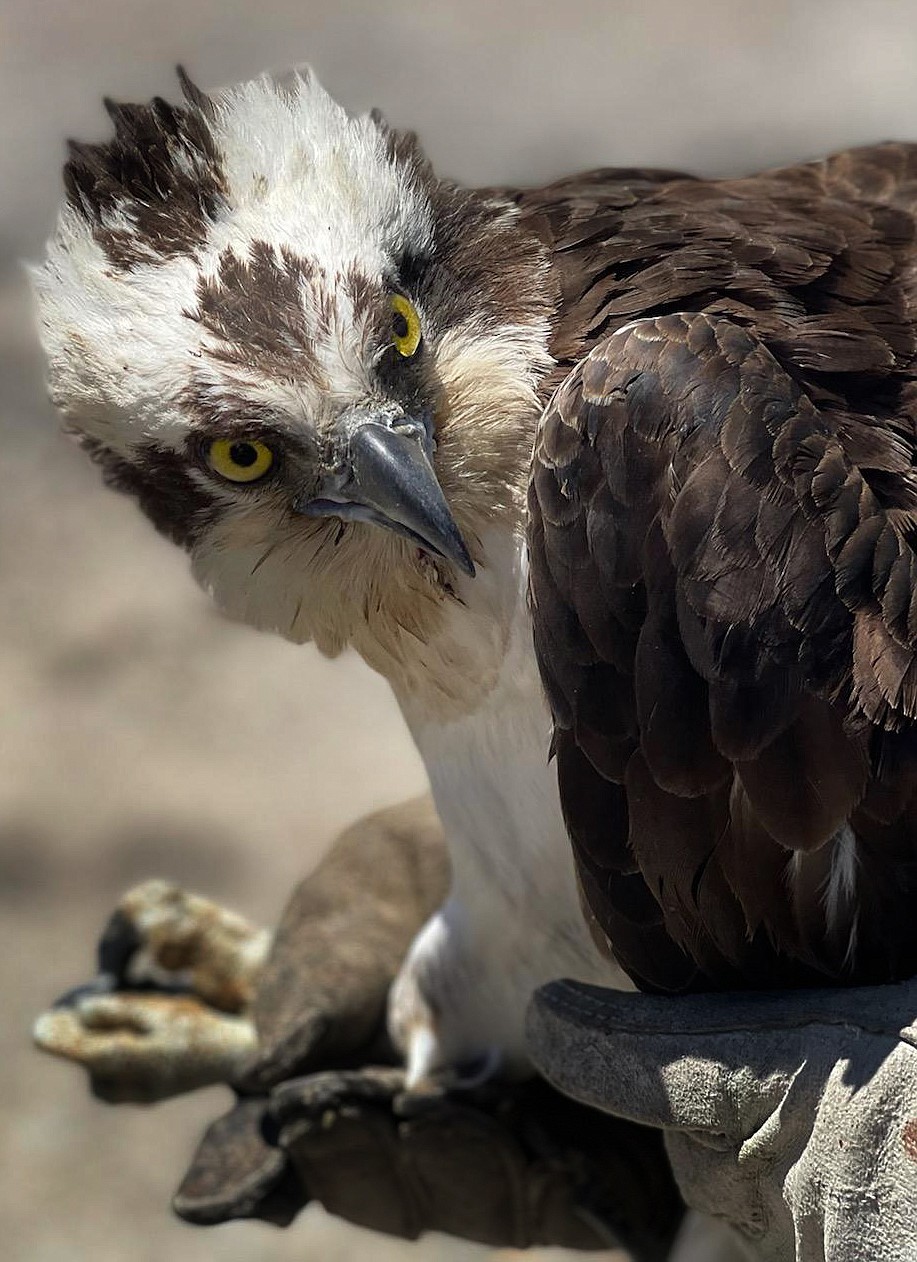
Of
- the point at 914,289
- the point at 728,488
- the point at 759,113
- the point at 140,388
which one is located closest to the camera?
the point at 728,488

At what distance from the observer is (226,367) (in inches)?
69.1

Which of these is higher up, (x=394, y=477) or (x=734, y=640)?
(x=394, y=477)

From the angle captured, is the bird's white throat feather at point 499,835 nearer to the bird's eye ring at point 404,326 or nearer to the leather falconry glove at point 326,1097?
the leather falconry glove at point 326,1097

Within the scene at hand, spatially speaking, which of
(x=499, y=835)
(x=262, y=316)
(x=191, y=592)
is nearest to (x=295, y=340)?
(x=262, y=316)

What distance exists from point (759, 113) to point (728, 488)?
5.09 m

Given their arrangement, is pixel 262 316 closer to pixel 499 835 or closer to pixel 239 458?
pixel 239 458

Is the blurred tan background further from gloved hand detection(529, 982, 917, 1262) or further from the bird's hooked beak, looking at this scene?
the bird's hooked beak

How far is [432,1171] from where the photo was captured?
2.35m

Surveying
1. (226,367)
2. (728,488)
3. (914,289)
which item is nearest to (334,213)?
(226,367)

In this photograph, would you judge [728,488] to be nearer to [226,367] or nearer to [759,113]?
[226,367]

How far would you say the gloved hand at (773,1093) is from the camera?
1649mm

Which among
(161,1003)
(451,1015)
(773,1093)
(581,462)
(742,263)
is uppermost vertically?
(742,263)

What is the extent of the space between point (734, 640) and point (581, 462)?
0.89 feet

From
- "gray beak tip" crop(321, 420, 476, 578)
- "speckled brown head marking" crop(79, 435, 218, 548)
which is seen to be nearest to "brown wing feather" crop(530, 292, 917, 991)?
"gray beak tip" crop(321, 420, 476, 578)
